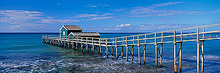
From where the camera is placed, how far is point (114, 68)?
1736cm

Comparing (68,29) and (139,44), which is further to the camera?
(68,29)

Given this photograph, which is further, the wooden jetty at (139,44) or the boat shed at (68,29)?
the boat shed at (68,29)

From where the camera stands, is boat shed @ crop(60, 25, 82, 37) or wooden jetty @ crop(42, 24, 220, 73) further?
boat shed @ crop(60, 25, 82, 37)

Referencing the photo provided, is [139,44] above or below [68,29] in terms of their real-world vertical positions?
below

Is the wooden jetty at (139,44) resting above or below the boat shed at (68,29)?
below

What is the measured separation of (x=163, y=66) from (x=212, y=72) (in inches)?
154

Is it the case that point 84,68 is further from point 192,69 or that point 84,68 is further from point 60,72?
point 192,69

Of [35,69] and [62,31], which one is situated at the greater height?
[62,31]

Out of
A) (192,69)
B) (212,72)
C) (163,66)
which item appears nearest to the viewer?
(212,72)

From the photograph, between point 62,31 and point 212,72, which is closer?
point 212,72

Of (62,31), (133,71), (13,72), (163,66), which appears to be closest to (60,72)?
(13,72)

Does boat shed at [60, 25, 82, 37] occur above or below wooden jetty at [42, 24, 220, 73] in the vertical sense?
above

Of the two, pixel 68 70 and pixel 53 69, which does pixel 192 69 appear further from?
pixel 53 69

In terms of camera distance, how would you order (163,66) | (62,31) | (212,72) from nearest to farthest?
(212,72)
(163,66)
(62,31)
